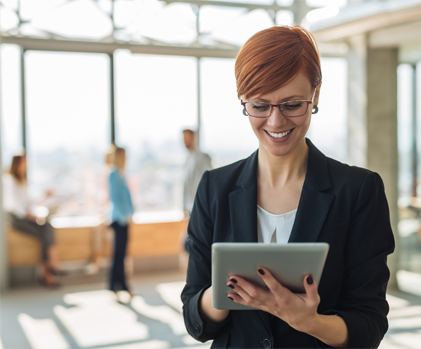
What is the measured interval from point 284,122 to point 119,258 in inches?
201

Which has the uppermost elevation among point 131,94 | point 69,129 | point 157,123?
point 131,94

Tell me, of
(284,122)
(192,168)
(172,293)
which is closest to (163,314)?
(172,293)

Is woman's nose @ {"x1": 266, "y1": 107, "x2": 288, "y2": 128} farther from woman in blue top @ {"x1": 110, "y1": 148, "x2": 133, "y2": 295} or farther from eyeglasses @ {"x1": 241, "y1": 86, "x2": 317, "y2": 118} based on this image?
woman in blue top @ {"x1": 110, "y1": 148, "x2": 133, "y2": 295}

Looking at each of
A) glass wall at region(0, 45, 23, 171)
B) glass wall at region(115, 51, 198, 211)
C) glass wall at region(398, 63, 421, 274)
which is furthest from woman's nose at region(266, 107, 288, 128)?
glass wall at region(115, 51, 198, 211)

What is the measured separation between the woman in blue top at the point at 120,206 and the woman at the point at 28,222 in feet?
4.13

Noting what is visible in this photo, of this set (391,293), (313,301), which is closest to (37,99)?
(391,293)

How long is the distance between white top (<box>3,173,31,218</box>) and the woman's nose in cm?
599

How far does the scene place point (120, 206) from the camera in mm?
5816

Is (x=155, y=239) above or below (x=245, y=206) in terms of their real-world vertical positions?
below

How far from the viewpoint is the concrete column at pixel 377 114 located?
610cm

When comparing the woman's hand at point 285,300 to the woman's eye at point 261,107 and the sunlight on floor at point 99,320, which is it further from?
the sunlight on floor at point 99,320

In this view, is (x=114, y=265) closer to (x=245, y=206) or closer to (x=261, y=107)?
(x=245, y=206)

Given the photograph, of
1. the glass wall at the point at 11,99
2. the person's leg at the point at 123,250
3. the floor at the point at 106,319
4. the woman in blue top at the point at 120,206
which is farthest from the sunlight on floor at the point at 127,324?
the glass wall at the point at 11,99

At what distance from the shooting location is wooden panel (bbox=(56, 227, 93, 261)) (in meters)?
7.18
